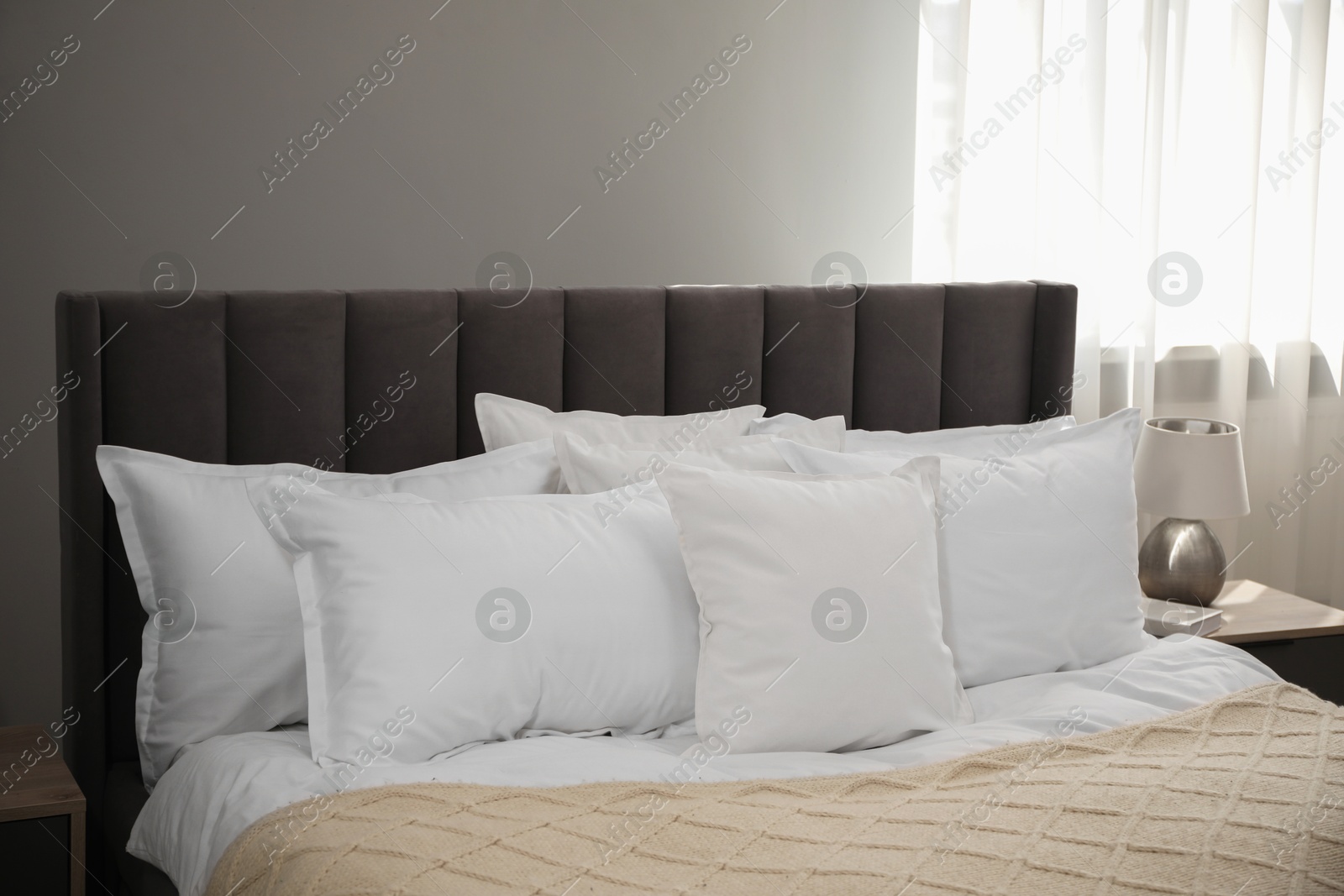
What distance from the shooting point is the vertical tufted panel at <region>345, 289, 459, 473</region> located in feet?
6.47

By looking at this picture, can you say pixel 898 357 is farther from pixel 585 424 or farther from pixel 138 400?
pixel 138 400

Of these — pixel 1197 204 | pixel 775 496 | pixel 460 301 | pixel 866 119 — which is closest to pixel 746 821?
pixel 775 496

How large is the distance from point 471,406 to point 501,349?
0.39 feet

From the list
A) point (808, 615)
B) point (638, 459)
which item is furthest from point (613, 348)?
point (808, 615)

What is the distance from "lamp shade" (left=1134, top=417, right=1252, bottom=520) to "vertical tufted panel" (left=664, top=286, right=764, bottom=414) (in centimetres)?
93

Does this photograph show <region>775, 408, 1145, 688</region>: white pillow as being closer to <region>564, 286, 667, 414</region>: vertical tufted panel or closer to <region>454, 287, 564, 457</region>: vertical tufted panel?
<region>564, 286, 667, 414</region>: vertical tufted panel

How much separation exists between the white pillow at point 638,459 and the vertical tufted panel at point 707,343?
26cm

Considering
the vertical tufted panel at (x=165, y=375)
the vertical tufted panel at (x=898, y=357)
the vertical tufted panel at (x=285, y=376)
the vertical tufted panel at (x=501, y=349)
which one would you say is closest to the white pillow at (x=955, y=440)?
the vertical tufted panel at (x=898, y=357)

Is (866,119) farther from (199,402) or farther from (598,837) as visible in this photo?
(598,837)

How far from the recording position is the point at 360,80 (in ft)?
7.51

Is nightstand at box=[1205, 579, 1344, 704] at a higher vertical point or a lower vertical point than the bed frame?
lower

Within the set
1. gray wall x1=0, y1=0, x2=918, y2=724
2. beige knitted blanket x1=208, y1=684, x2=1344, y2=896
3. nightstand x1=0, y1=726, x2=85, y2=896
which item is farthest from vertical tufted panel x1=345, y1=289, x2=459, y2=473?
beige knitted blanket x1=208, y1=684, x2=1344, y2=896

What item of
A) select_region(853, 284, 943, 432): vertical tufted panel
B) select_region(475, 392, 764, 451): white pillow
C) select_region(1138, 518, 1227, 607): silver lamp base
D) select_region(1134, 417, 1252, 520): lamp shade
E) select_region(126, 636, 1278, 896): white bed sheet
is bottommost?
select_region(126, 636, 1278, 896): white bed sheet

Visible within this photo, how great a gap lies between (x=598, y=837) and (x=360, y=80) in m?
1.69
